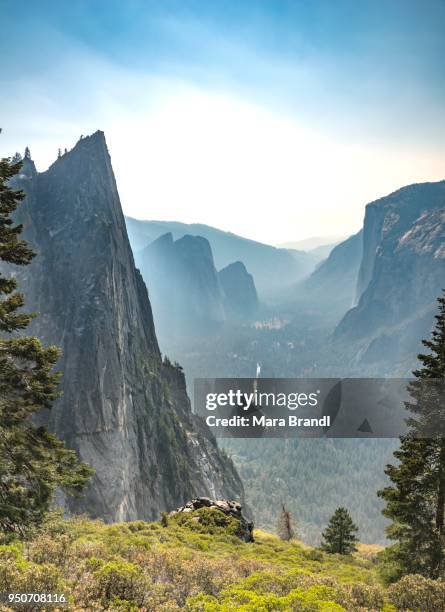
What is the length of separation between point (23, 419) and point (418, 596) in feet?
39.3

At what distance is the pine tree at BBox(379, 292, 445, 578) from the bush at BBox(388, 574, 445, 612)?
Result: 590 centimetres

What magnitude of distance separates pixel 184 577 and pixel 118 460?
54.9 metres

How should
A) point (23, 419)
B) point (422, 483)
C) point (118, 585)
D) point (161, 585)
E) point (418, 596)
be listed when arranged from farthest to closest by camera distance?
1. point (422, 483)
2. point (23, 419)
3. point (418, 596)
4. point (161, 585)
5. point (118, 585)

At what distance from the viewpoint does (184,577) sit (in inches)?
484

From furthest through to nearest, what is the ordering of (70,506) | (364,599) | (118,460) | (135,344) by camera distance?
(135,344) → (118,460) → (70,506) → (364,599)

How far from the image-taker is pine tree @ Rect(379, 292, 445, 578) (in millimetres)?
17250

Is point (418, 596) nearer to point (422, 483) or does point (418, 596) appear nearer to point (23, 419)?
point (422, 483)

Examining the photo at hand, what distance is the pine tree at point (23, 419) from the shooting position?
1420cm

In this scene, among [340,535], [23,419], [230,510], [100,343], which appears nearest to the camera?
[23,419]

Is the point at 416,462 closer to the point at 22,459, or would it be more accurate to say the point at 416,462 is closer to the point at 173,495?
the point at 22,459

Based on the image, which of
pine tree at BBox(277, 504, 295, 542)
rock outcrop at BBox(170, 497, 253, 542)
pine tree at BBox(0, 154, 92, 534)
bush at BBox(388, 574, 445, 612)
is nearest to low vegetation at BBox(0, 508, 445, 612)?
bush at BBox(388, 574, 445, 612)

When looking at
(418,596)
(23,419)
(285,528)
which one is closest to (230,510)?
(285,528)

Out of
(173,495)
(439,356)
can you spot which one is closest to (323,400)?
(173,495)

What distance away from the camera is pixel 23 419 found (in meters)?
14.8
